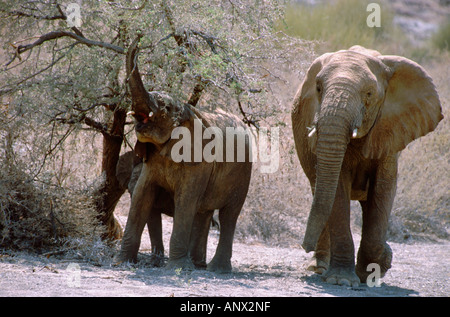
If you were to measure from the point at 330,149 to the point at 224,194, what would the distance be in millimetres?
2530

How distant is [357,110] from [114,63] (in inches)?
141

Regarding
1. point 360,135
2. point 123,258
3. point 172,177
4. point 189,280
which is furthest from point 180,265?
point 360,135

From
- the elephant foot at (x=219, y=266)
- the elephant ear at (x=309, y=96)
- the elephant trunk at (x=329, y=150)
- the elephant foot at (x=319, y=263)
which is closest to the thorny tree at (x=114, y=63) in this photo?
the elephant ear at (x=309, y=96)

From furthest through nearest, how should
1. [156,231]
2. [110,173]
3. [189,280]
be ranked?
[110,173]
[156,231]
[189,280]

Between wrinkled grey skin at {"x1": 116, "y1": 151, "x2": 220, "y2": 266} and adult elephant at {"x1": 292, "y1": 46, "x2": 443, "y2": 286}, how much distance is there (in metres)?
2.13

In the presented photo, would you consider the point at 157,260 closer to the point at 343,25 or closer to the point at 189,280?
the point at 189,280

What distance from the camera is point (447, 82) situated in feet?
71.2

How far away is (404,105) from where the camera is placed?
7.66 metres

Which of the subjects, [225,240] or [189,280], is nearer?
[189,280]

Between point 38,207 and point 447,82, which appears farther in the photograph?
point 447,82

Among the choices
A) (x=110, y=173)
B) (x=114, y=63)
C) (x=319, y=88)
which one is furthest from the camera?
(x=110, y=173)

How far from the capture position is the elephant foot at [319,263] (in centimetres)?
911
